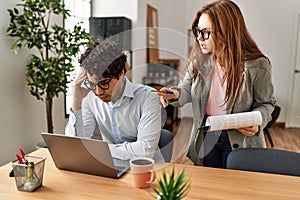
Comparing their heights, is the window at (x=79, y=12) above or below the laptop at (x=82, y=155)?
above

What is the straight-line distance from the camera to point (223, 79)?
1.30 meters

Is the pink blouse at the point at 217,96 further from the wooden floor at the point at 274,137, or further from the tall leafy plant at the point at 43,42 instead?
the tall leafy plant at the point at 43,42

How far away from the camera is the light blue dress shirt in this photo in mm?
1196

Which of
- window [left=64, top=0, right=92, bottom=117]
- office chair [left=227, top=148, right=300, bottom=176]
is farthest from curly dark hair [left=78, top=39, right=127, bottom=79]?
window [left=64, top=0, right=92, bottom=117]

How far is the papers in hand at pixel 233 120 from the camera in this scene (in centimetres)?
115

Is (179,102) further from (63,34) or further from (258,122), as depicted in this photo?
(63,34)

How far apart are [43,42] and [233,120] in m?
1.81

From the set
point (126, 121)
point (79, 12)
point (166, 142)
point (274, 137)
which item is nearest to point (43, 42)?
point (79, 12)

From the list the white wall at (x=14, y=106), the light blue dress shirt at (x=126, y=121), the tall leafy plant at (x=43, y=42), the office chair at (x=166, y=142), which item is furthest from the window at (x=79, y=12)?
the office chair at (x=166, y=142)

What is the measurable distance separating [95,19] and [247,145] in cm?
276

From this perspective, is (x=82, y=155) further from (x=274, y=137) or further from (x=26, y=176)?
(x=274, y=137)

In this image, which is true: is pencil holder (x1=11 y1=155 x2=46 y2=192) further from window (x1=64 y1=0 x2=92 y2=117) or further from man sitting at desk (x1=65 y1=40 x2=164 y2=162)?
window (x1=64 y1=0 x2=92 y2=117)

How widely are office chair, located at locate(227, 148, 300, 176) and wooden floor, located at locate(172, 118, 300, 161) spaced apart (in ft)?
0.76

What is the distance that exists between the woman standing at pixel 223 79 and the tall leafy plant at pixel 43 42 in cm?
126
